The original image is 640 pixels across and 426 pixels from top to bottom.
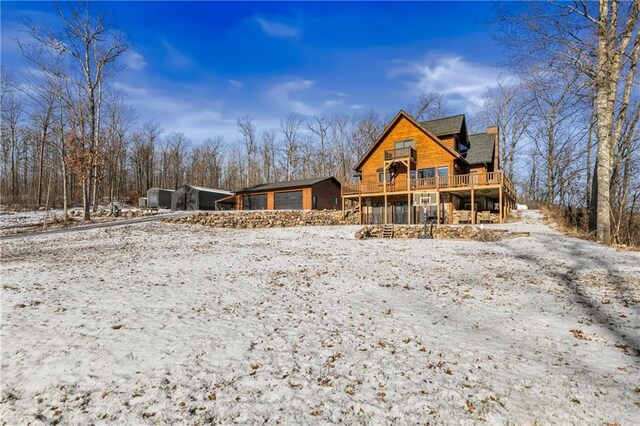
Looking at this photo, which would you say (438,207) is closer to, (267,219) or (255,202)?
(267,219)

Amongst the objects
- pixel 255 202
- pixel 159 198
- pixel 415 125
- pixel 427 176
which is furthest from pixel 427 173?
pixel 159 198

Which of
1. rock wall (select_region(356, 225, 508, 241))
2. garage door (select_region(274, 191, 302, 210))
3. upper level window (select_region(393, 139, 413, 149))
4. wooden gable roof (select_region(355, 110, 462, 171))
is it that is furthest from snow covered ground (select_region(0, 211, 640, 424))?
garage door (select_region(274, 191, 302, 210))

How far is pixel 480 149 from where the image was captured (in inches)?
1038

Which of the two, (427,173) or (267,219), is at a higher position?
(427,173)

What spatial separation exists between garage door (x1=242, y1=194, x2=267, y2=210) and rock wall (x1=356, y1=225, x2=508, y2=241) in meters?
17.2

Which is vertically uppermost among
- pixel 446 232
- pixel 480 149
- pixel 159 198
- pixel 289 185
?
pixel 480 149

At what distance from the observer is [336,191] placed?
3566cm

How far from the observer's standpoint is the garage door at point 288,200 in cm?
3147

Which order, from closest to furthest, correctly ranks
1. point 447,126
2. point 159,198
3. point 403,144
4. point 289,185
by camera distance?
point 447,126 → point 403,144 → point 289,185 → point 159,198

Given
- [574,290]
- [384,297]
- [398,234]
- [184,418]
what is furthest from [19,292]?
[398,234]

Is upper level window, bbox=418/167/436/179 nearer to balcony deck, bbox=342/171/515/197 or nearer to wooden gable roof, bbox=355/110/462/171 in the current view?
balcony deck, bbox=342/171/515/197

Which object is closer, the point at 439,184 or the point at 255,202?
the point at 439,184

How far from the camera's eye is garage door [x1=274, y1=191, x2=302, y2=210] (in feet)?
103

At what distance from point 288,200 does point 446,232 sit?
59.4 ft
